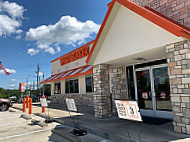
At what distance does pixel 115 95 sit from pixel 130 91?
3.34 ft

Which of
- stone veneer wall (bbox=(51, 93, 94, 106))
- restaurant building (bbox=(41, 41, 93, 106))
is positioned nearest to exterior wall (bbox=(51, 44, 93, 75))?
restaurant building (bbox=(41, 41, 93, 106))

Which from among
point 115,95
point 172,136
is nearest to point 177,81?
point 172,136

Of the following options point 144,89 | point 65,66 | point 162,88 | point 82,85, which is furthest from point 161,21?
point 65,66

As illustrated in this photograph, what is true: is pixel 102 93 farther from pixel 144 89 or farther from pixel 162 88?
pixel 162 88

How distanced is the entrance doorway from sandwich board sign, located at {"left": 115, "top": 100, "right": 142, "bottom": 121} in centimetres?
368

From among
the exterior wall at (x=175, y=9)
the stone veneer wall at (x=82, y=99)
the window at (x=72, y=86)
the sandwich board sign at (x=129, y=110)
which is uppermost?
the exterior wall at (x=175, y=9)

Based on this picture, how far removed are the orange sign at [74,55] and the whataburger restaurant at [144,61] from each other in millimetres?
5289

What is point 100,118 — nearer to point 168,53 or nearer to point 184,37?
point 168,53

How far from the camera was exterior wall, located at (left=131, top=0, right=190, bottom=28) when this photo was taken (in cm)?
557

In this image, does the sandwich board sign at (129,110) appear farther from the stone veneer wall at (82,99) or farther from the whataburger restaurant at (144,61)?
the stone veneer wall at (82,99)

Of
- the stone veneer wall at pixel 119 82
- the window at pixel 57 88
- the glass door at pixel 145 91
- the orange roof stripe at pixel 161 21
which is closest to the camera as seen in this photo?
the orange roof stripe at pixel 161 21

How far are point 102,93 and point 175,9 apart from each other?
485 cm

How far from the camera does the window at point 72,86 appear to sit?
601 inches

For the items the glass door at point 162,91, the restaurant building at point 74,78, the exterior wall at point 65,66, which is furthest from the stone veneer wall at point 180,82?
the exterior wall at point 65,66
